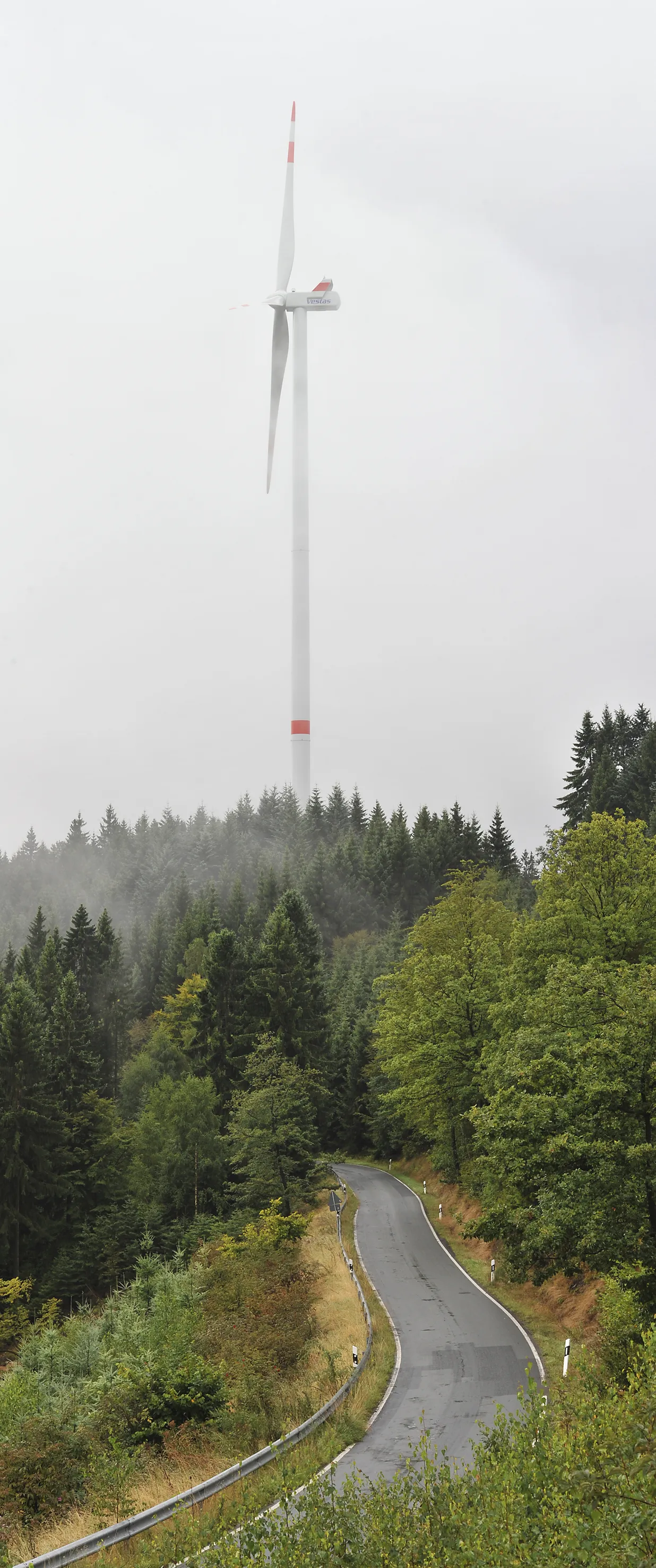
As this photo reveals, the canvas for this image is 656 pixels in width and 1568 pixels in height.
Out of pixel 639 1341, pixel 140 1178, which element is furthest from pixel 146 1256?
pixel 639 1341

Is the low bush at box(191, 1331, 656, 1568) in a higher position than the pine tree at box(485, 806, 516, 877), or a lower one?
lower

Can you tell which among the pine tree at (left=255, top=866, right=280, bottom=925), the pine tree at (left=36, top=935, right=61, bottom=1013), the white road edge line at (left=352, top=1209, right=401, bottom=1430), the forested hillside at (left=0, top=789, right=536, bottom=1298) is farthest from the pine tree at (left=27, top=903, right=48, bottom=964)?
the white road edge line at (left=352, top=1209, right=401, bottom=1430)

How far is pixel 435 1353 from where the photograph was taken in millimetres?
29812

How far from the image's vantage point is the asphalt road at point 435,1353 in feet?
73.2

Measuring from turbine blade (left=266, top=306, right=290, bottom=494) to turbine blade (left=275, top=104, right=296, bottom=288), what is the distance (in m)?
5.26

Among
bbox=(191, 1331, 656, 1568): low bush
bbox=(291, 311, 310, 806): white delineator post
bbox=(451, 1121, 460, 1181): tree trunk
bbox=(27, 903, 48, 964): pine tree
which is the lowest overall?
bbox=(451, 1121, 460, 1181): tree trunk

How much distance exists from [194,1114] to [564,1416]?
2121 inches

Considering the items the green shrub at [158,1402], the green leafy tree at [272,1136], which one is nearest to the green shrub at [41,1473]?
the green shrub at [158,1402]

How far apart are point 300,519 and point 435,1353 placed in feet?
384

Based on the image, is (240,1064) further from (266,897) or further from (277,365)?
(277,365)

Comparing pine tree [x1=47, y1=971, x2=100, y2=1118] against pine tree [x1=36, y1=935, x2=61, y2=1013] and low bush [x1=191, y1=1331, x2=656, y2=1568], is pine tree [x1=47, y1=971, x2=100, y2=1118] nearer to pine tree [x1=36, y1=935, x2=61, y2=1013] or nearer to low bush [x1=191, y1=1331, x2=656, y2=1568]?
pine tree [x1=36, y1=935, x2=61, y2=1013]

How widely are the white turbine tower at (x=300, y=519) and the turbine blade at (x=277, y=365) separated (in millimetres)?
3126

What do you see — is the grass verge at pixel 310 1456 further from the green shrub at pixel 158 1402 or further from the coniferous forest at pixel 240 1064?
the coniferous forest at pixel 240 1064

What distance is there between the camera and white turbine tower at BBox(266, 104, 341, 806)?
12381 centimetres
